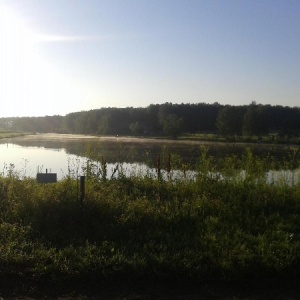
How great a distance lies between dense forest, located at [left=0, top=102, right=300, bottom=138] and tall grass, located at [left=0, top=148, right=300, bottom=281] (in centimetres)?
6107

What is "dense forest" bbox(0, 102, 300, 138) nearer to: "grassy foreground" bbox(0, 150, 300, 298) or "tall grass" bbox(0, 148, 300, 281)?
"tall grass" bbox(0, 148, 300, 281)

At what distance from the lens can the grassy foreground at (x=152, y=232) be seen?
5.80 metres

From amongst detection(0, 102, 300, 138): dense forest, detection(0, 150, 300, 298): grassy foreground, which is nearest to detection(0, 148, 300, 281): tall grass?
detection(0, 150, 300, 298): grassy foreground

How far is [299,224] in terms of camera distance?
7.77 meters

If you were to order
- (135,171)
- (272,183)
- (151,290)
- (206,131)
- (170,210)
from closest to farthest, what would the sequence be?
(151,290), (170,210), (272,183), (135,171), (206,131)

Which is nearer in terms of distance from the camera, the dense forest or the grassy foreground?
the grassy foreground

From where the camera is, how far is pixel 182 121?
250 feet

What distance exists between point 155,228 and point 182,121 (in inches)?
2728

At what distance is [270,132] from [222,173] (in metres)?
68.2

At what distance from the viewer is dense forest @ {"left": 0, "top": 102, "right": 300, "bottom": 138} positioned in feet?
236

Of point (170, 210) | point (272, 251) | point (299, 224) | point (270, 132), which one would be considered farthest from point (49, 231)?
point (270, 132)

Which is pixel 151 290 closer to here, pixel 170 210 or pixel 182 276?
pixel 182 276

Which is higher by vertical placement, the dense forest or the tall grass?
the dense forest

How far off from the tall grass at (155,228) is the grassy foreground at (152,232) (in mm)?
15
